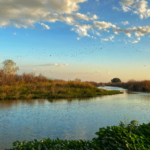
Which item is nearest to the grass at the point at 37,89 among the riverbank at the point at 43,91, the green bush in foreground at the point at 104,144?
the riverbank at the point at 43,91

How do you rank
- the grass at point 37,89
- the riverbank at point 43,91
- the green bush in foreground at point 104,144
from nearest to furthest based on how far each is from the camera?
the green bush in foreground at point 104,144 < the riverbank at point 43,91 < the grass at point 37,89

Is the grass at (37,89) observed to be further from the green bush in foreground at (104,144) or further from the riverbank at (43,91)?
the green bush in foreground at (104,144)

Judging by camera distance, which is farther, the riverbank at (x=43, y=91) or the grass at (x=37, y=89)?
the grass at (x=37, y=89)

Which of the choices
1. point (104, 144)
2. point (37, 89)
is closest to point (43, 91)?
point (37, 89)

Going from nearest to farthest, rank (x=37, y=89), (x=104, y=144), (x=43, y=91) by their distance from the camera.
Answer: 1. (x=104, y=144)
2. (x=43, y=91)
3. (x=37, y=89)

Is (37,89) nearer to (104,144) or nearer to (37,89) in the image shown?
(37,89)

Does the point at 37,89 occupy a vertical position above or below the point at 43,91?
above

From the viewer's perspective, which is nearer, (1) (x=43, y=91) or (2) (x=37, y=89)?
(1) (x=43, y=91)

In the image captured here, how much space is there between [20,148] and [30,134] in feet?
8.75

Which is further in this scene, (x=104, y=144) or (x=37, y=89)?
(x=37, y=89)

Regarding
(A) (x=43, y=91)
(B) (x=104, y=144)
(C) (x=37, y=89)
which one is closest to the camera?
(B) (x=104, y=144)

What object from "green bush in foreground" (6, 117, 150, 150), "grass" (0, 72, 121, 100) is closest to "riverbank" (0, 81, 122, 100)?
"grass" (0, 72, 121, 100)

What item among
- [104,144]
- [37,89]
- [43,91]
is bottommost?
[104,144]

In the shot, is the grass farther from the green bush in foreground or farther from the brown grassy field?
the green bush in foreground
